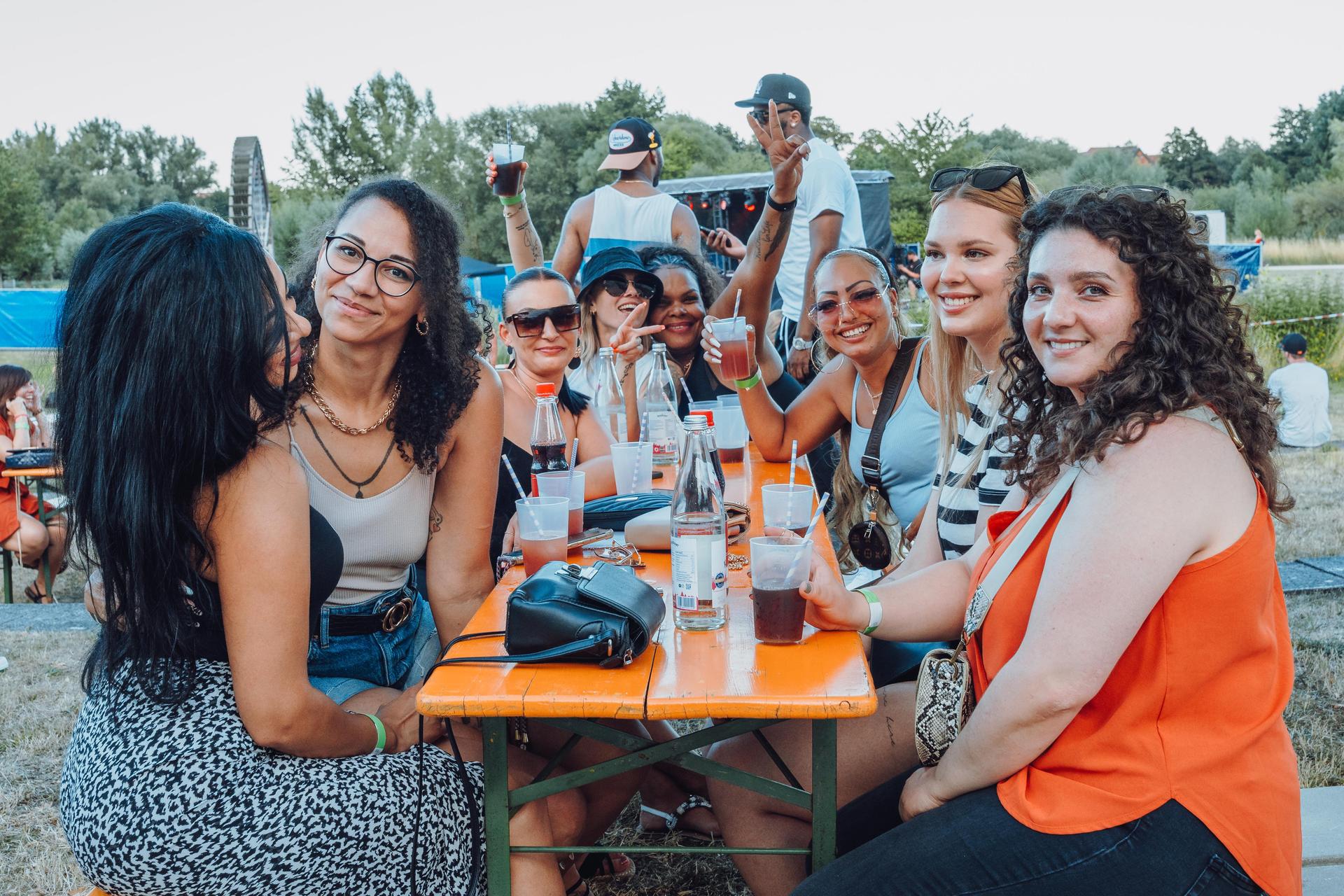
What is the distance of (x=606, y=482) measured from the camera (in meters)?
3.23

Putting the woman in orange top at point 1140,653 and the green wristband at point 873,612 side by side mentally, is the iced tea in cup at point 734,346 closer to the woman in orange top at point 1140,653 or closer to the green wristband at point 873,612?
the green wristband at point 873,612

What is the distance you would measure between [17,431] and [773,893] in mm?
6943

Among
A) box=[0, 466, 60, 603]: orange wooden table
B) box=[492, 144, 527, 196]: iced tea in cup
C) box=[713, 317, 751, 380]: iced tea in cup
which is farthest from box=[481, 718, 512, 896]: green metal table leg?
box=[0, 466, 60, 603]: orange wooden table

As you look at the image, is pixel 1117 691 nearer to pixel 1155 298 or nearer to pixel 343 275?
pixel 1155 298

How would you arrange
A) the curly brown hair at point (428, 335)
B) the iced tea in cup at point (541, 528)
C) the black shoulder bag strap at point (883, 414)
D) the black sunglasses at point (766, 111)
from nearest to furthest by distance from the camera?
1. the iced tea in cup at point (541, 528)
2. the curly brown hair at point (428, 335)
3. the black shoulder bag strap at point (883, 414)
4. the black sunglasses at point (766, 111)

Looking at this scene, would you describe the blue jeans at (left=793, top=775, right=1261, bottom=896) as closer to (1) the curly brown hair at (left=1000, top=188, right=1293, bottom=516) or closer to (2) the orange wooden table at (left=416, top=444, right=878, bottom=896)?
(2) the orange wooden table at (left=416, top=444, right=878, bottom=896)

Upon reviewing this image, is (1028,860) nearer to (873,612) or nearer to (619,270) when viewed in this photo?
(873,612)

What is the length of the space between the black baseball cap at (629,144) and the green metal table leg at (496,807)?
4.28 metres

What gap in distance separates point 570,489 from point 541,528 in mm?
234

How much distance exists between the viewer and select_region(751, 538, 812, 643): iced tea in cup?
1.77 m

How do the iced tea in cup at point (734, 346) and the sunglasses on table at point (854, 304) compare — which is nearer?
the sunglasses on table at point (854, 304)

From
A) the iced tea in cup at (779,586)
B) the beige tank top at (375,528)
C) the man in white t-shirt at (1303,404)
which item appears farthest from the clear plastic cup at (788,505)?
the man in white t-shirt at (1303,404)

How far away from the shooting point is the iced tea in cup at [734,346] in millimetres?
3457

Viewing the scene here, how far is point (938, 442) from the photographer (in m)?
3.06
